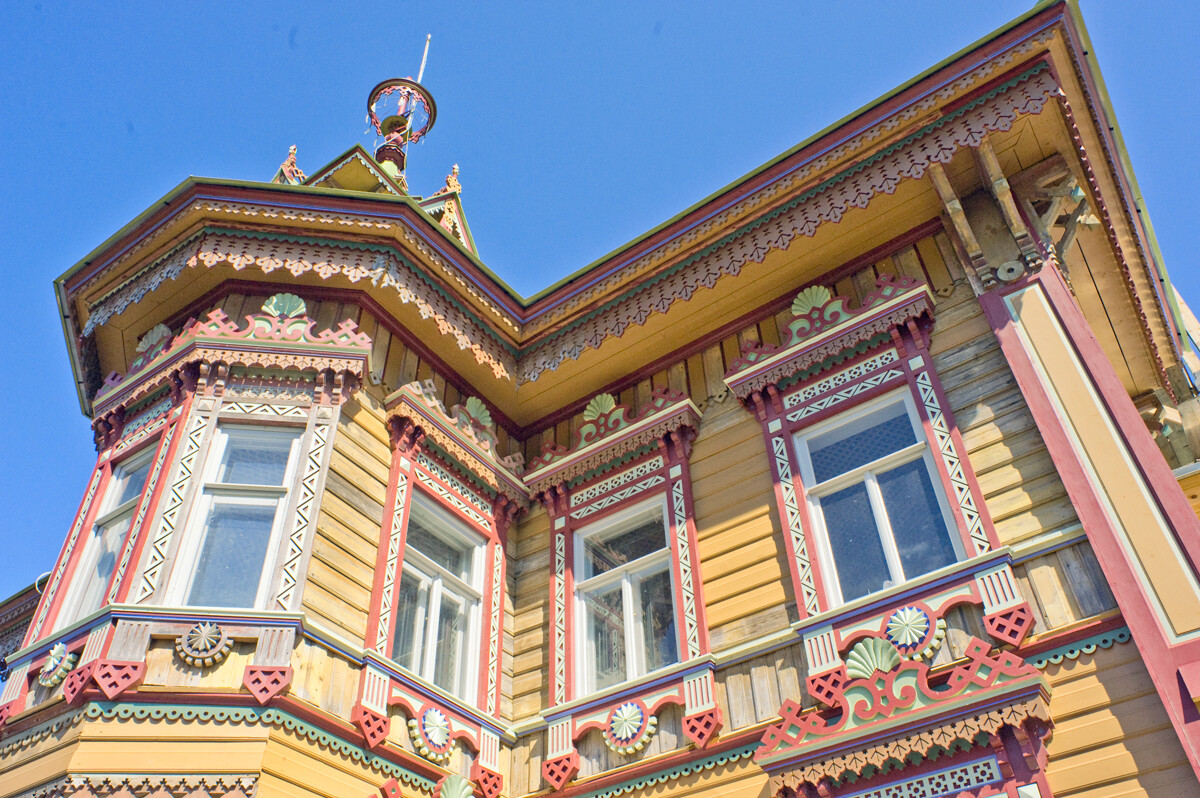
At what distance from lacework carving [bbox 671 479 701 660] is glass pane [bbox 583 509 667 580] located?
0.34 meters

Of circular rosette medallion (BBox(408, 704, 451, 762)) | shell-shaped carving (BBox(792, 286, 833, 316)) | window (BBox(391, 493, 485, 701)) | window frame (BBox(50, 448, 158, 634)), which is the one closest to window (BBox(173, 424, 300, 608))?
window frame (BBox(50, 448, 158, 634))

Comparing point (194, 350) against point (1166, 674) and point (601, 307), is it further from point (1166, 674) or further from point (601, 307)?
point (1166, 674)

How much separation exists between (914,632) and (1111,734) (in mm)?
1228

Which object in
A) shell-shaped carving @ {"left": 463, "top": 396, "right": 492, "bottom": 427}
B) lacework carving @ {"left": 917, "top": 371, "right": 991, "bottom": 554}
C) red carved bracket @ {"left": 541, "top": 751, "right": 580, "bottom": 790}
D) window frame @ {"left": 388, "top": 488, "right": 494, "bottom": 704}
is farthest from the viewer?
shell-shaped carving @ {"left": 463, "top": 396, "right": 492, "bottom": 427}

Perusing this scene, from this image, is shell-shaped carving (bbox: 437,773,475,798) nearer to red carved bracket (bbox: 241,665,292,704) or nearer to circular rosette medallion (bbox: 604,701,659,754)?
circular rosette medallion (bbox: 604,701,659,754)

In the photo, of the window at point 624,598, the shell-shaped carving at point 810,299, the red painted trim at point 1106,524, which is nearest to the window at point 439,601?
the window at point 624,598

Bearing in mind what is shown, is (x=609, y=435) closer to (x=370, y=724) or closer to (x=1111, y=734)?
(x=370, y=724)

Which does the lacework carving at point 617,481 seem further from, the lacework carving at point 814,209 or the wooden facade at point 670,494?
the lacework carving at point 814,209

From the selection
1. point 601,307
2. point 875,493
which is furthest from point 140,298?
point 875,493

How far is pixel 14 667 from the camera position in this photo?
20.9 feet

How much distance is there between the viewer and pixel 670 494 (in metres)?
8.02

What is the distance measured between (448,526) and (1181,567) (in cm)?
549

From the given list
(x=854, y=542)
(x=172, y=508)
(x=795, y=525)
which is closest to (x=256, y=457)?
(x=172, y=508)

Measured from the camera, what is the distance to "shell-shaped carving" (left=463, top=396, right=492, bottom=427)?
8797 mm
